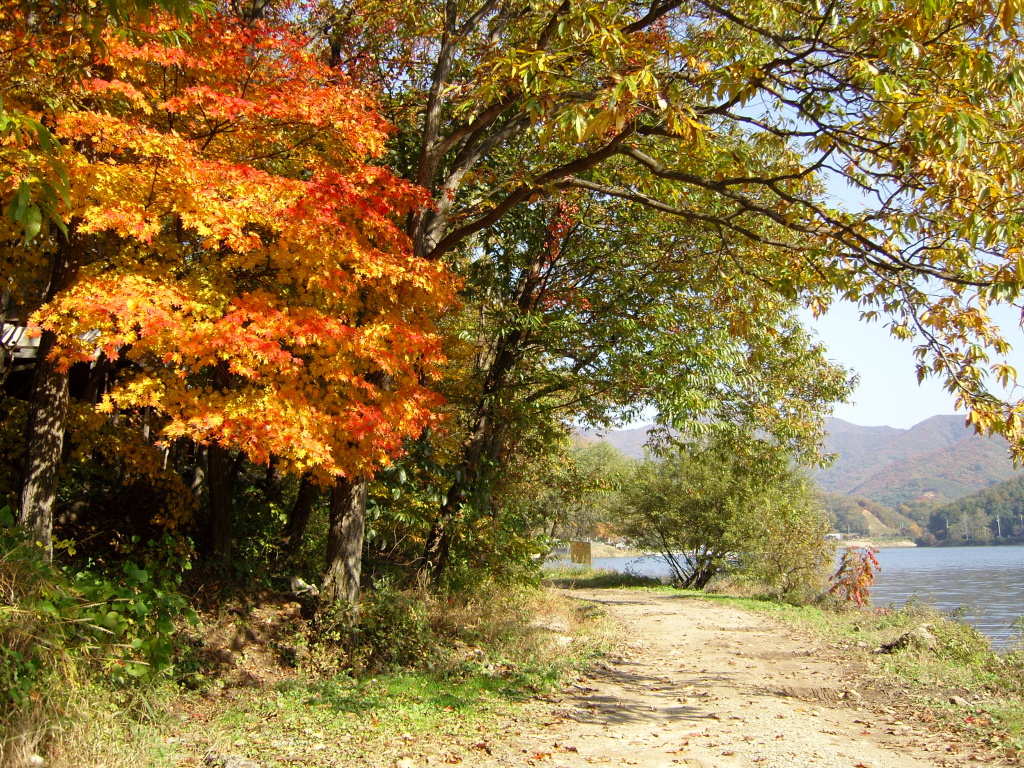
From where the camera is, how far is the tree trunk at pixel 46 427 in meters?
6.82

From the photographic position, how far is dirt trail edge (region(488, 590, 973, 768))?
5449 millimetres

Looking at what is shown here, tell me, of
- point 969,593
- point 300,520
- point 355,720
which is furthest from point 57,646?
point 969,593

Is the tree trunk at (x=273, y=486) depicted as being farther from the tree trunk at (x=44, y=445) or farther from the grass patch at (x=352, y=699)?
the tree trunk at (x=44, y=445)

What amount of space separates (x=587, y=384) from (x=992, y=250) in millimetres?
6539

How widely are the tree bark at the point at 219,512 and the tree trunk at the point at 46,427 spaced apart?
215 cm

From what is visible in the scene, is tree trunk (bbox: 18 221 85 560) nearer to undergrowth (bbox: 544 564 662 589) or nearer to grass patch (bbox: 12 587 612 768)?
grass patch (bbox: 12 587 612 768)

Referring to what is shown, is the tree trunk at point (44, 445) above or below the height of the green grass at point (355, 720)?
above

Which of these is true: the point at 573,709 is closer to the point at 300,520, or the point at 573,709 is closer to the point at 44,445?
the point at 300,520

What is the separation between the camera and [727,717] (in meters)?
6.66

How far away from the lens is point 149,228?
225 inches

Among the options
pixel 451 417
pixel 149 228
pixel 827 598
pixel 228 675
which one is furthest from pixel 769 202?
pixel 827 598

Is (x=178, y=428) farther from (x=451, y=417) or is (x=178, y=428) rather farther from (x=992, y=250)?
(x=992, y=250)

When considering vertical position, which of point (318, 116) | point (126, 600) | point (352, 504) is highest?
point (318, 116)

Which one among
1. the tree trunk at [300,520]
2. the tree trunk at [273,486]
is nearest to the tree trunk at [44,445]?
the tree trunk at [300,520]
